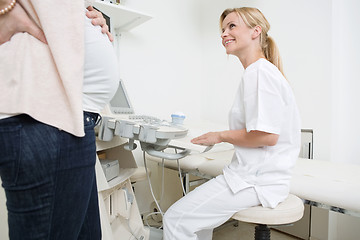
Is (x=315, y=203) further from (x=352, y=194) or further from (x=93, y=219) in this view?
(x=93, y=219)

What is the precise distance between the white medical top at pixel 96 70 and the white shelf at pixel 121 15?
1118mm

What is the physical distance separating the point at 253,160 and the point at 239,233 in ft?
4.00

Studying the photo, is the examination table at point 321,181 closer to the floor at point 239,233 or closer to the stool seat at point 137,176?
the stool seat at point 137,176

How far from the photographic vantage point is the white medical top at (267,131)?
92 cm

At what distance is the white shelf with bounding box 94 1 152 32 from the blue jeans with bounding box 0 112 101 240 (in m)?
1.34

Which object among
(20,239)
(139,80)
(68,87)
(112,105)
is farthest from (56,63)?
(139,80)

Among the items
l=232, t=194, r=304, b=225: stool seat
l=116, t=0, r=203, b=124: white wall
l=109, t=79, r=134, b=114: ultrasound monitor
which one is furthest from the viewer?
l=116, t=0, r=203, b=124: white wall

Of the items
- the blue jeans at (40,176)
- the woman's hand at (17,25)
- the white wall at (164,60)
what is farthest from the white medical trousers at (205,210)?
the white wall at (164,60)

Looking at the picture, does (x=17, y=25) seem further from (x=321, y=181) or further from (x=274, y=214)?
Answer: (x=321, y=181)

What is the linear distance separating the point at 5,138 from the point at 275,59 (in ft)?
3.51

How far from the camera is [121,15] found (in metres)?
1.78

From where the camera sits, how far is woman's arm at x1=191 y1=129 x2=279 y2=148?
0.93 meters

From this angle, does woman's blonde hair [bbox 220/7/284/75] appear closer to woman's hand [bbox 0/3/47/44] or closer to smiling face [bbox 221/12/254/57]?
smiling face [bbox 221/12/254/57]

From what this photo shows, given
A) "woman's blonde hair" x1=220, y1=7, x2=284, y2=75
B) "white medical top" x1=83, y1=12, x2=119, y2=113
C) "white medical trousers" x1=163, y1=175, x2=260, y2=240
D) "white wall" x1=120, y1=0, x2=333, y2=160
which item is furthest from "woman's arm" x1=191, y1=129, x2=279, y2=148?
"white wall" x1=120, y1=0, x2=333, y2=160
